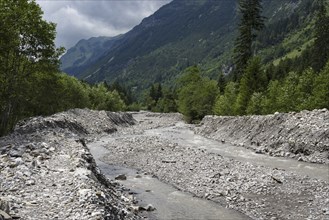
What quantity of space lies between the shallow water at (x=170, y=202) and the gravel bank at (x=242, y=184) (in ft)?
2.91

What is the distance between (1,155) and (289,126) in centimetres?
3209

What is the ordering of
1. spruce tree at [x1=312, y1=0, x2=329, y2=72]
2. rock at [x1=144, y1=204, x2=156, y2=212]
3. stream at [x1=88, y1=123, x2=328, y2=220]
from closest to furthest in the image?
stream at [x1=88, y1=123, x2=328, y2=220]
rock at [x1=144, y1=204, x2=156, y2=212]
spruce tree at [x1=312, y1=0, x2=329, y2=72]

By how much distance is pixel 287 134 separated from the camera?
41.4m

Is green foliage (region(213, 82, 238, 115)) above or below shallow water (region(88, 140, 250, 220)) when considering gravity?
above

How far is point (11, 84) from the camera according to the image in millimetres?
40469

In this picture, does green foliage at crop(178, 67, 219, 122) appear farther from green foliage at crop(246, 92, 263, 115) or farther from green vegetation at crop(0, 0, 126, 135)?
green vegetation at crop(0, 0, 126, 135)

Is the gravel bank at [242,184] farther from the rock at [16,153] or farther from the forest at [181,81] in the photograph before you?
the forest at [181,81]

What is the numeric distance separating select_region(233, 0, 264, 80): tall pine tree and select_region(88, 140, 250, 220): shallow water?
58244 mm

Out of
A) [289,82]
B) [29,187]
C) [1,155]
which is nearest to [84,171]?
[29,187]

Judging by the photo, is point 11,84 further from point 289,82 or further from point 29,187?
point 289,82

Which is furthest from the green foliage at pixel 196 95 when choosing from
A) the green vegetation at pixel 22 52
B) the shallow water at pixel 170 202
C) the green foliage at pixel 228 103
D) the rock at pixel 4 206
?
the rock at pixel 4 206

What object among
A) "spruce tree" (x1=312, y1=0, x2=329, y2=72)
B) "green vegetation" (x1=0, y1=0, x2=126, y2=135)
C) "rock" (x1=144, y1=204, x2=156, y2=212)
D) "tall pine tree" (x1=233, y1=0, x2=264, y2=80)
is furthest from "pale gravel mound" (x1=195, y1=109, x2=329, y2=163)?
"spruce tree" (x1=312, y1=0, x2=329, y2=72)

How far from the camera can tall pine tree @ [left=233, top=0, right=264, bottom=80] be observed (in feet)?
269

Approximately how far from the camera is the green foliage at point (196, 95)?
9444 cm
